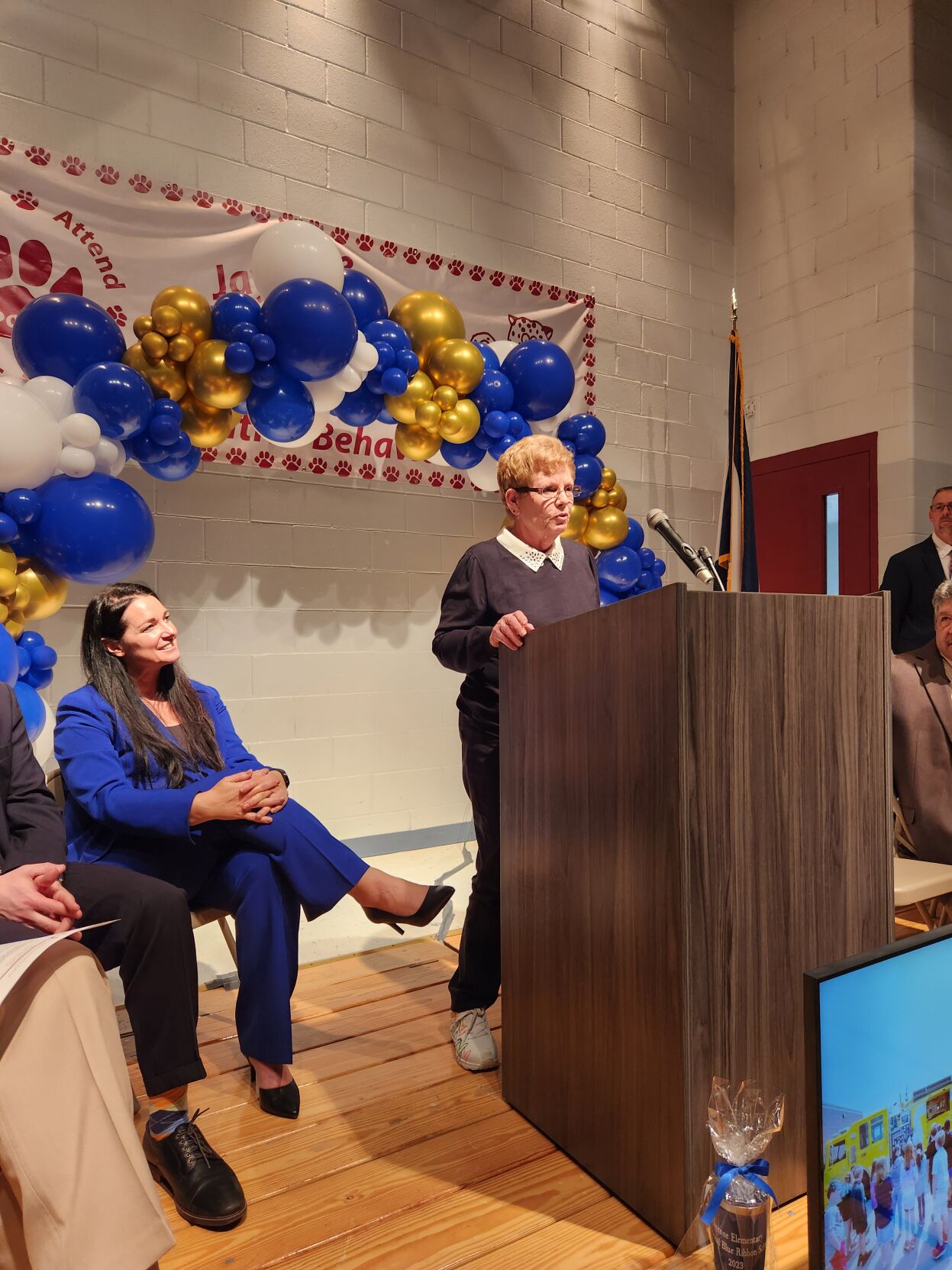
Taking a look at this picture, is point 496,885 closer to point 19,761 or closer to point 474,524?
point 19,761

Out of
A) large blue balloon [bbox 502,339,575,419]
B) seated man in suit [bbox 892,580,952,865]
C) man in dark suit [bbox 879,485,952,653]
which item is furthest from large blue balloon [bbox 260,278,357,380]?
man in dark suit [bbox 879,485,952,653]

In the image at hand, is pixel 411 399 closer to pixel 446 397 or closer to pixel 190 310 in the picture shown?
pixel 446 397

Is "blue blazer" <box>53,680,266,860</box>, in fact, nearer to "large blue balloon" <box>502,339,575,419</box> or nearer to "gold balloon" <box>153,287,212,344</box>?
"gold balloon" <box>153,287,212,344</box>

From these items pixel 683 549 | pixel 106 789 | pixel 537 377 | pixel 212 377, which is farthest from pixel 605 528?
pixel 106 789

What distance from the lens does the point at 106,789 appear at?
201 cm

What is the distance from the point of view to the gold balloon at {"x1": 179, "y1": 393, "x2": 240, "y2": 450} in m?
2.92

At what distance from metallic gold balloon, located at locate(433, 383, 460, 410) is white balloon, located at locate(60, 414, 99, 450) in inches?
46.3

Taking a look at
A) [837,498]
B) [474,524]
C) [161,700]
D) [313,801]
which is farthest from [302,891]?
[837,498]

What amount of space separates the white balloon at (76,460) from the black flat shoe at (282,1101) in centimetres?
173

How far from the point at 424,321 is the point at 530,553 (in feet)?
4.69

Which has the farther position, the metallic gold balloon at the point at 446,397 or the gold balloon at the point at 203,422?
the metallic gold balloon at the point at 446,397

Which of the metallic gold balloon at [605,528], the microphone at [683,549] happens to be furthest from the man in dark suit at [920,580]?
the microphone at [683,549]

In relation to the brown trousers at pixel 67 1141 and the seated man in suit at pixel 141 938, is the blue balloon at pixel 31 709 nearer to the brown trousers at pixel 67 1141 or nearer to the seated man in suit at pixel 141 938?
the seated man in suit at pixel 141 938

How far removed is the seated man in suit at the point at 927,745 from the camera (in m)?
2.65
